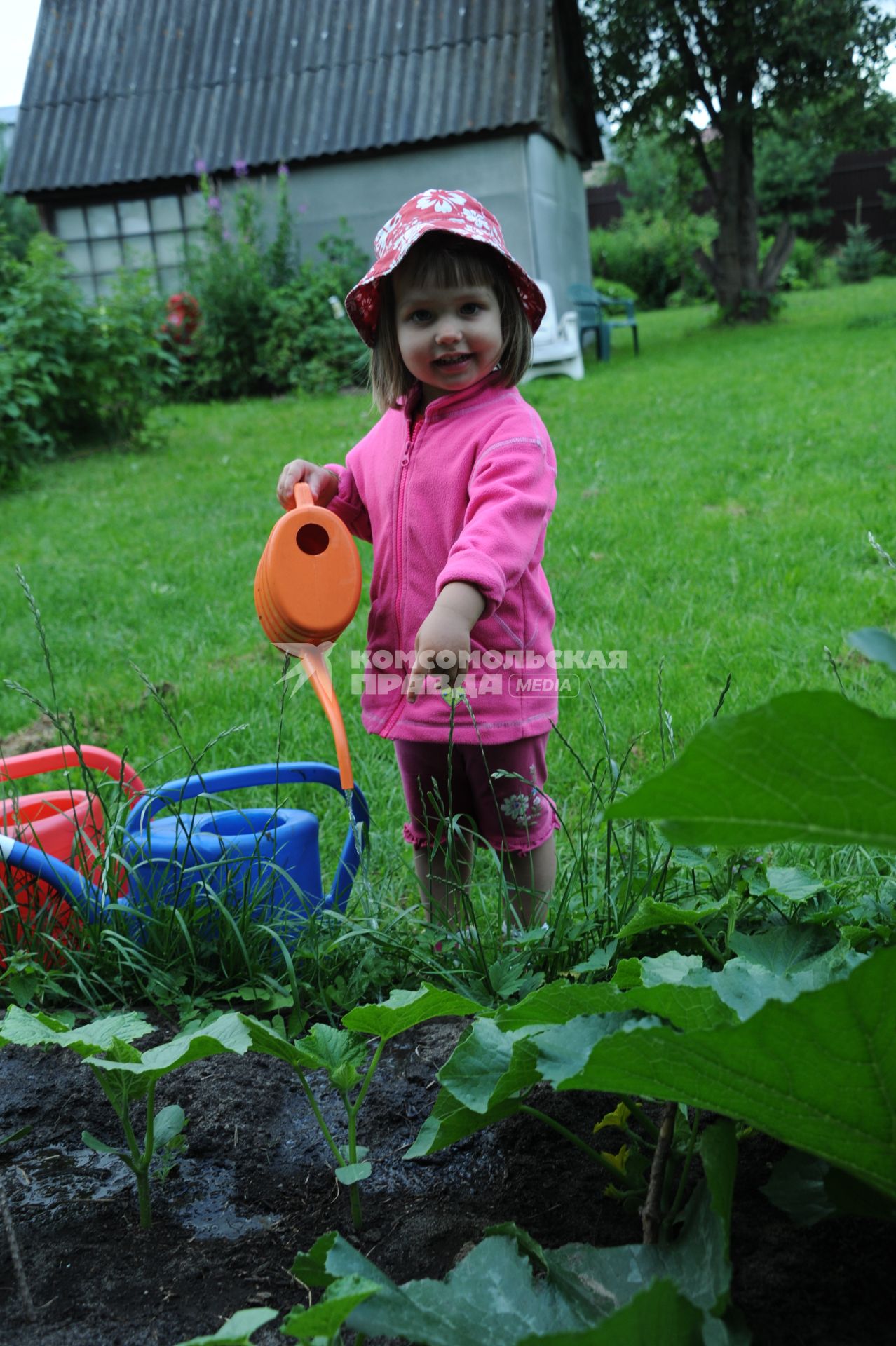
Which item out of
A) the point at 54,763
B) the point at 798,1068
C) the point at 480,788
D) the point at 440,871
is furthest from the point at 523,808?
the point at 798,1068

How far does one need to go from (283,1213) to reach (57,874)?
68 centimetres

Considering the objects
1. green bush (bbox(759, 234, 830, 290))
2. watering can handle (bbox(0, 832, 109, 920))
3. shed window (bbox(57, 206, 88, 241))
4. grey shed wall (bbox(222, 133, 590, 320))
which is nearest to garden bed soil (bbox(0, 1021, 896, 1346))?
watering can handle (bbox(0, 832, 109, 920))

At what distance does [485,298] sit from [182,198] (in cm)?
1123

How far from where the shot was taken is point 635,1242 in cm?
95

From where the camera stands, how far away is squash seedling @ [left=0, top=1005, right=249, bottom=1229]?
95 centimetres

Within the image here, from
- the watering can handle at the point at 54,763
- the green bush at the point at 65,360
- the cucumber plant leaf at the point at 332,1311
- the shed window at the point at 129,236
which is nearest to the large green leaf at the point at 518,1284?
the cucumber plant leaf at the point at 332,1311

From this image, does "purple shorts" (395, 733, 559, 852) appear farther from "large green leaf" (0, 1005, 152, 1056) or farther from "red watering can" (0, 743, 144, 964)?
"large green leaf" (0, 1005, 152, 1056)

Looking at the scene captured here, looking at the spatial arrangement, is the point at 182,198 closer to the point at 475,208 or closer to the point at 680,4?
the point at 680,4

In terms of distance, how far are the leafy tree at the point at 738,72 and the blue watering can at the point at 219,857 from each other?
11560 mm

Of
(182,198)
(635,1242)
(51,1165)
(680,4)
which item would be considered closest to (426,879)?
(51,1165)

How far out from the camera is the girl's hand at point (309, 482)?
199cm

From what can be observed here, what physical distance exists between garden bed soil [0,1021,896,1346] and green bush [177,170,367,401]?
8.60 meters

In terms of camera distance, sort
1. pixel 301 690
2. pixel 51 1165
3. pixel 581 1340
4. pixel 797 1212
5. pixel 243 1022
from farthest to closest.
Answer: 1. pixel 301 690
2. pixel 51 1165
3. pixel 243 1022
4. pixel 797 1212
5. pixel 581 1340

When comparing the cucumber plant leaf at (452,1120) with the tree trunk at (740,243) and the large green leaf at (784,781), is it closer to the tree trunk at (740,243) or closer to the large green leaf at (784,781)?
the large green leaf at (784,781)
